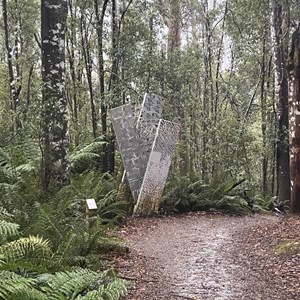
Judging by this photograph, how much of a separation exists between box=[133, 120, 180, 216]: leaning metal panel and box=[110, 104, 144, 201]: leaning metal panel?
193mm

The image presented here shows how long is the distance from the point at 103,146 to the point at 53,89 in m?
5.54

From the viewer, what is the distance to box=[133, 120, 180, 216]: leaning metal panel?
1010 cm

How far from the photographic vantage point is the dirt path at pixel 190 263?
4988mm

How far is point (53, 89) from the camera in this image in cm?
826

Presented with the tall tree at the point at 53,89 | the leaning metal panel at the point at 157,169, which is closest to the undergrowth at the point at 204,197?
the leaning metal panel at the point at 157,169

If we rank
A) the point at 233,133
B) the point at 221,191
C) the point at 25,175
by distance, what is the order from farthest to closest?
the point at 233,133
the point at 221,191
the point at 25,175

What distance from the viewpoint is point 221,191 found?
1265 cm

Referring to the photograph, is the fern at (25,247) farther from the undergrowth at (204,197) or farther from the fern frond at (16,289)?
the undergrowth at (204,197)

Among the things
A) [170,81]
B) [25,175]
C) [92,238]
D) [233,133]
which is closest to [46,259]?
[92,238]

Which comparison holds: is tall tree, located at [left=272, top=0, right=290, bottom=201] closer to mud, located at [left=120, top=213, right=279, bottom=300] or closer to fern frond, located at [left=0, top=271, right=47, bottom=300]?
mud, located at [left=120, top=213, right=279, bottom=300]

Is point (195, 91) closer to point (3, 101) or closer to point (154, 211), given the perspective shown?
point (3, 101)

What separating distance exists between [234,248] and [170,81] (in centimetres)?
1048

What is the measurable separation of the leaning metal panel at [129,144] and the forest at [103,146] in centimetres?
41

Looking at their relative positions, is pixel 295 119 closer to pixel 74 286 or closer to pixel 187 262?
pixel 187 262
